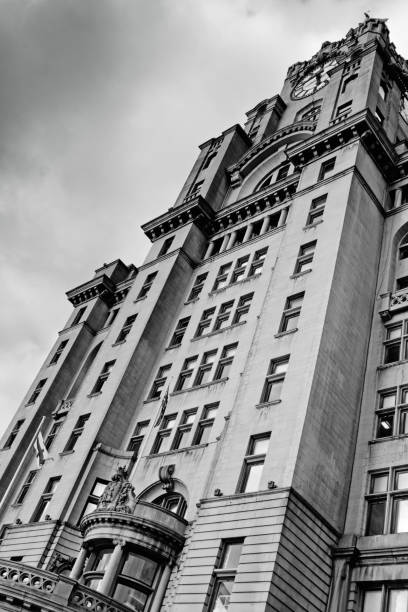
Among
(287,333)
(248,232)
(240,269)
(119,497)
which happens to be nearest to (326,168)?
(248,232)

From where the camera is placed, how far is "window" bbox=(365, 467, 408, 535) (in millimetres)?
29391

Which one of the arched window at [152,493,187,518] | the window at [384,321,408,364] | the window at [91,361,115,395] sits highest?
the window at [91,361,115,395]

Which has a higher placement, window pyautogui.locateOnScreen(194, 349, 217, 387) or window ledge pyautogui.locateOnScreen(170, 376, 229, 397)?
window pyautogui.locateOnScreen(194, 349, 217, 387)

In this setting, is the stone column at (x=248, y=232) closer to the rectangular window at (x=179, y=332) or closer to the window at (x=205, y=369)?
the rectangular window at (x=179, y=332)

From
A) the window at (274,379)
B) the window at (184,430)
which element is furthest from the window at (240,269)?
the window at (274,379)

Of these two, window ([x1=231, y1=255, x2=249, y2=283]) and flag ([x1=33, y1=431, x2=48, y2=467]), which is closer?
flag ([x1=33, y1=431, x2=48, y2=467])

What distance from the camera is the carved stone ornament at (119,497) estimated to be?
111 feet

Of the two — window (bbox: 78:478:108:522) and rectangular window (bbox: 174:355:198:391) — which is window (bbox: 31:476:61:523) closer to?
window (bbox: 78:478:108:522)

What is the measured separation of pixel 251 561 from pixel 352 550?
4.99 metres

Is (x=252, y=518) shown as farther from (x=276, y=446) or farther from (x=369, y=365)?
(x=369, y=365)

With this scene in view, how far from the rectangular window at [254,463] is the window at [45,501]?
55.6ft

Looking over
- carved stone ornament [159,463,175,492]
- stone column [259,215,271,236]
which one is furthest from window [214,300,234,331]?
carved stone ornament [159,463,175,492]

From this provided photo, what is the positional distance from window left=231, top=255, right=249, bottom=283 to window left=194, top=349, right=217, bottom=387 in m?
7.62

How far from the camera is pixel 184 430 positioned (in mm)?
41156
